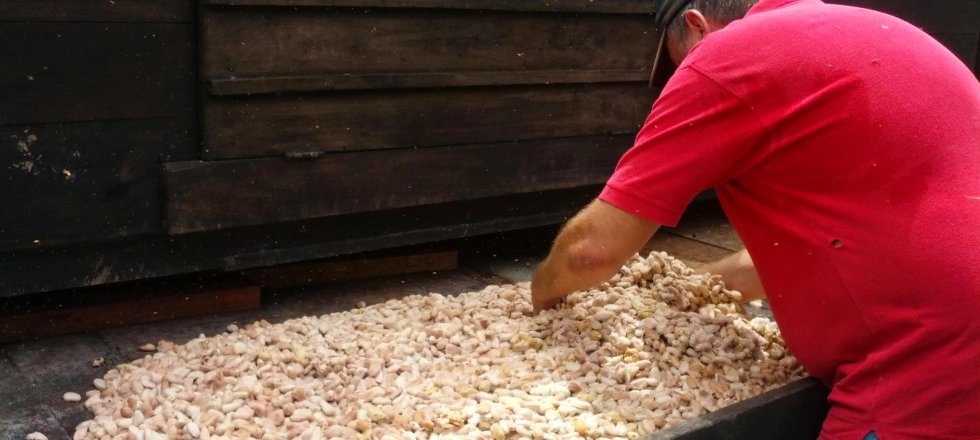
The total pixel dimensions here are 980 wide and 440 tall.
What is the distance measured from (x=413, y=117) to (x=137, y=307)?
1.21 m

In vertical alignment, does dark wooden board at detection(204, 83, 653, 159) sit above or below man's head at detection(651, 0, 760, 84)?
below

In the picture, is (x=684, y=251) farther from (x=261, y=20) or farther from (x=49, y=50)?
(x=49, y=50)

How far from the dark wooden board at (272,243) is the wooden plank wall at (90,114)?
9 cm

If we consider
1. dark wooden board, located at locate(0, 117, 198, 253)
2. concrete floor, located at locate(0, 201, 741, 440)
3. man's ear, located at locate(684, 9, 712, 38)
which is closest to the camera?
man's ear, located at locate(684, 9, 712, 38)

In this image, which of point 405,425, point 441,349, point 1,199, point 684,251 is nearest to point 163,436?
point 405,425

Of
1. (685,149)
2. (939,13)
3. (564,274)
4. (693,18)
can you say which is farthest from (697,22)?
(939,13)

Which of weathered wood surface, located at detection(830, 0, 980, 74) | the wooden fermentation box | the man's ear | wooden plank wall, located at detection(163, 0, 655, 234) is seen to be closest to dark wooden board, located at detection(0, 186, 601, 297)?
the wooden fermentation box

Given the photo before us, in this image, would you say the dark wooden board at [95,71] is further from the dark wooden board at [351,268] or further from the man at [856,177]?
the man at [856,177]

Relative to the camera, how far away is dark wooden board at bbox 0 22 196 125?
2865mm

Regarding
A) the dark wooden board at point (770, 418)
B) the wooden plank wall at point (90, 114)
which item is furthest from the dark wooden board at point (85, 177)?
the dark wooden board at point (770, 418)

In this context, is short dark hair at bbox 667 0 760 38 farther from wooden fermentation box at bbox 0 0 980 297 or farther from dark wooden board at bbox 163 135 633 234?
dark wooden board at bbox 163 135 633 234

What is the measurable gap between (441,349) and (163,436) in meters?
0.78

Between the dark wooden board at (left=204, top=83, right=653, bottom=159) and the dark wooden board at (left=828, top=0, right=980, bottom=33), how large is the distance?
2.05 metres

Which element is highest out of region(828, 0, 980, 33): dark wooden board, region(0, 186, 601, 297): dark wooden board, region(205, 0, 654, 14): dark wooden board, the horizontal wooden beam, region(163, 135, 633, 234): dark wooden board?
region(205, 0, 654, 14): dark wooden board
